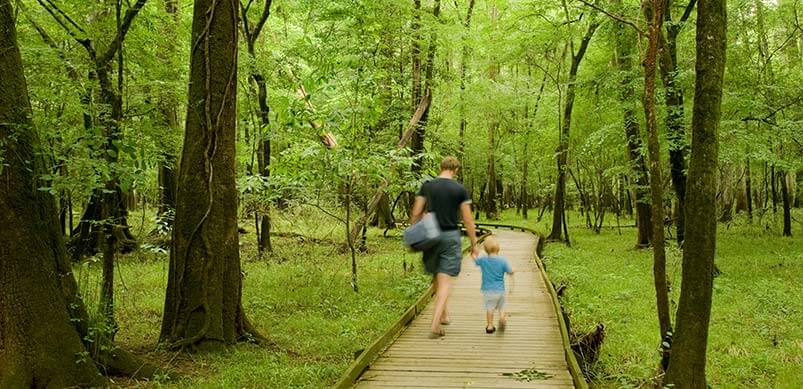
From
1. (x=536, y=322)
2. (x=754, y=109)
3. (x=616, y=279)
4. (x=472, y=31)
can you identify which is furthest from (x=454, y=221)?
(x=472, y=31)

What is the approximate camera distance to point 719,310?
11930 mm

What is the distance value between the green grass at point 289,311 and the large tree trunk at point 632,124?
28.8ft

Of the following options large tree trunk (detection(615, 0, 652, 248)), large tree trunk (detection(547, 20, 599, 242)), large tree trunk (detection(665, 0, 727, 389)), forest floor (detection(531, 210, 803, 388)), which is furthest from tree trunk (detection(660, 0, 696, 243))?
large tree trunk (detection(665, 0, 727, 389))

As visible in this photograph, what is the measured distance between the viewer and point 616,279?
1555cm

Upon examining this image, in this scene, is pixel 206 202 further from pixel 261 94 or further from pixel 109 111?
pixel 261 94

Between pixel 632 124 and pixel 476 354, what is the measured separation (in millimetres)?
15938

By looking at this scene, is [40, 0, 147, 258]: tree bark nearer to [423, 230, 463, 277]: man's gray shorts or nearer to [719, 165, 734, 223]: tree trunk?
[423, 230, 463, 277]: man's gray shorts

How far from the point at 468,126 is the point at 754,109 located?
27742 millimetres

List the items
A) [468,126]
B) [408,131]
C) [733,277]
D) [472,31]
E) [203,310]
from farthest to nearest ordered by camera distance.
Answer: [468,126], [472,31], [408,131], [733,277], [203,310]

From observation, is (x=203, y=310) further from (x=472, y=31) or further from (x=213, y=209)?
(x=472, y=31)

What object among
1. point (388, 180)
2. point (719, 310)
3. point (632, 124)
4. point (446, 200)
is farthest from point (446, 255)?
point (632, 124)

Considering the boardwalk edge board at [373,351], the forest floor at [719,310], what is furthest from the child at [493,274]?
the forest floor at [719,310]

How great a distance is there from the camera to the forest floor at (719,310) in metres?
8.16

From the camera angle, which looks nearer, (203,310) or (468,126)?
(203,310)
